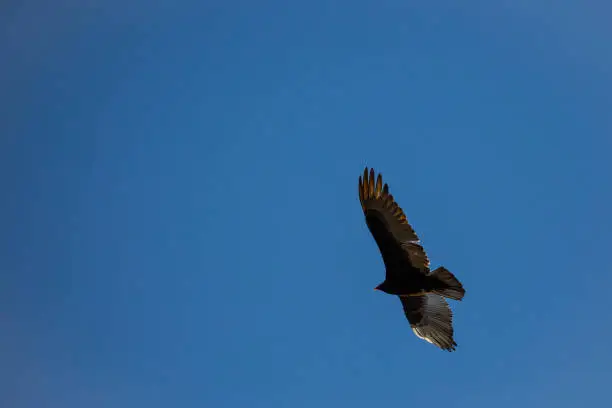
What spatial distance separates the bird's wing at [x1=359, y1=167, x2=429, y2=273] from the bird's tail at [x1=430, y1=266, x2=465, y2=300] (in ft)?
1.34

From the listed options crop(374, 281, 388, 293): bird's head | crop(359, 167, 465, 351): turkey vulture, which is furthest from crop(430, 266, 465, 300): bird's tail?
crop(374, 281, 388, 293): bird's head

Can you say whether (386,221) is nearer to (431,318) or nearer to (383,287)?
(383,287)

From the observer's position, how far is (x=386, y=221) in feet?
67.7

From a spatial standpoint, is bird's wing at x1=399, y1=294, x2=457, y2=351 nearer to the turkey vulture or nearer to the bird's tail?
the turkey vulture

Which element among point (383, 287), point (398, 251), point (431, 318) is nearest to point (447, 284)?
point (398, 251)

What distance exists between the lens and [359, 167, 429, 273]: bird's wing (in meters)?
20.5

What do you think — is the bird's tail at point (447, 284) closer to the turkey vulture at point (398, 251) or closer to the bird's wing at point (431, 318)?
the turkey vulture at point (398, 251)

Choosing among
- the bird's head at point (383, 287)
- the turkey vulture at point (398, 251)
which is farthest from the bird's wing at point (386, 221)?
the bird's head at point (383, 287)

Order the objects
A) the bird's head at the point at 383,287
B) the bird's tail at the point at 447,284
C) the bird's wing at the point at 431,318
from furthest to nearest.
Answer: the bird's wing at the point at 431,318, the bird's head at the point at 383,287, the bird's tail at the point at 447,284

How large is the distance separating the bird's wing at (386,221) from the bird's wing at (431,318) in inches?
77.3

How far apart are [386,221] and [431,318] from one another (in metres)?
3.84

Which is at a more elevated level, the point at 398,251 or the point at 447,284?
the point at 398,251

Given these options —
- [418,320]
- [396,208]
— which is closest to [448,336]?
[418,320]

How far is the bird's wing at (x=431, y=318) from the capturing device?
2217 centimetres
